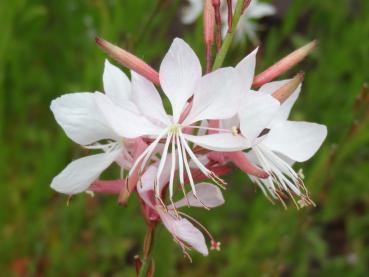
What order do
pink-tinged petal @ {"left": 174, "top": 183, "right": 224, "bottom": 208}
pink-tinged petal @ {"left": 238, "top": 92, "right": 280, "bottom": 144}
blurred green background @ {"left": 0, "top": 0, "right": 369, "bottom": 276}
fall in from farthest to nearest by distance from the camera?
blurred green background @ {"left": 0, "top": 0, "right": 369, "bottom": 276}, pink-tinged petal @ {"left": 174, "top": 183, "right": 224, "bottom": 208}, pink-tinged petal @ {"left": 238, "top": 92, "right": 280, "bottom": 144}

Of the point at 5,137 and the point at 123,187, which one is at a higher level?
the point at 123,187

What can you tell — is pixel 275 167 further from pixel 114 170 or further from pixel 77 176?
pixel 114 170

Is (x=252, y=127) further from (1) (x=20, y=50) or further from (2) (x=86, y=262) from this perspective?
(1) (x=20, y=50)

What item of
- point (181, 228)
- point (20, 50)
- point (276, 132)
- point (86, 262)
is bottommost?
point (86, 262)

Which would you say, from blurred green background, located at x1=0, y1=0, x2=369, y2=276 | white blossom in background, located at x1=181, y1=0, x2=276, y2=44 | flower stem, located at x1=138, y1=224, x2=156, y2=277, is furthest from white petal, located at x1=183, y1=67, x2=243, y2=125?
white blossom in background, located at x1=181, y1=0, x2=276, y2=44

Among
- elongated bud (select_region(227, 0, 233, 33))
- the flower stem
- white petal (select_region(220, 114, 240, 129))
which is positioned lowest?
the flower stem

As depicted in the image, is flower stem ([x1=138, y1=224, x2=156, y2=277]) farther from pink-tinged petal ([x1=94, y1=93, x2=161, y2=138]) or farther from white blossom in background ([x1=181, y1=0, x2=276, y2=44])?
white blossom in background ([x1=181, y1=0, x2=276, y2=44])

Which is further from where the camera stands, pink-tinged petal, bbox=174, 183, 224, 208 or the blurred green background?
the blurred green background

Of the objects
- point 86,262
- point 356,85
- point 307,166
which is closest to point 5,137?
point 86,262
